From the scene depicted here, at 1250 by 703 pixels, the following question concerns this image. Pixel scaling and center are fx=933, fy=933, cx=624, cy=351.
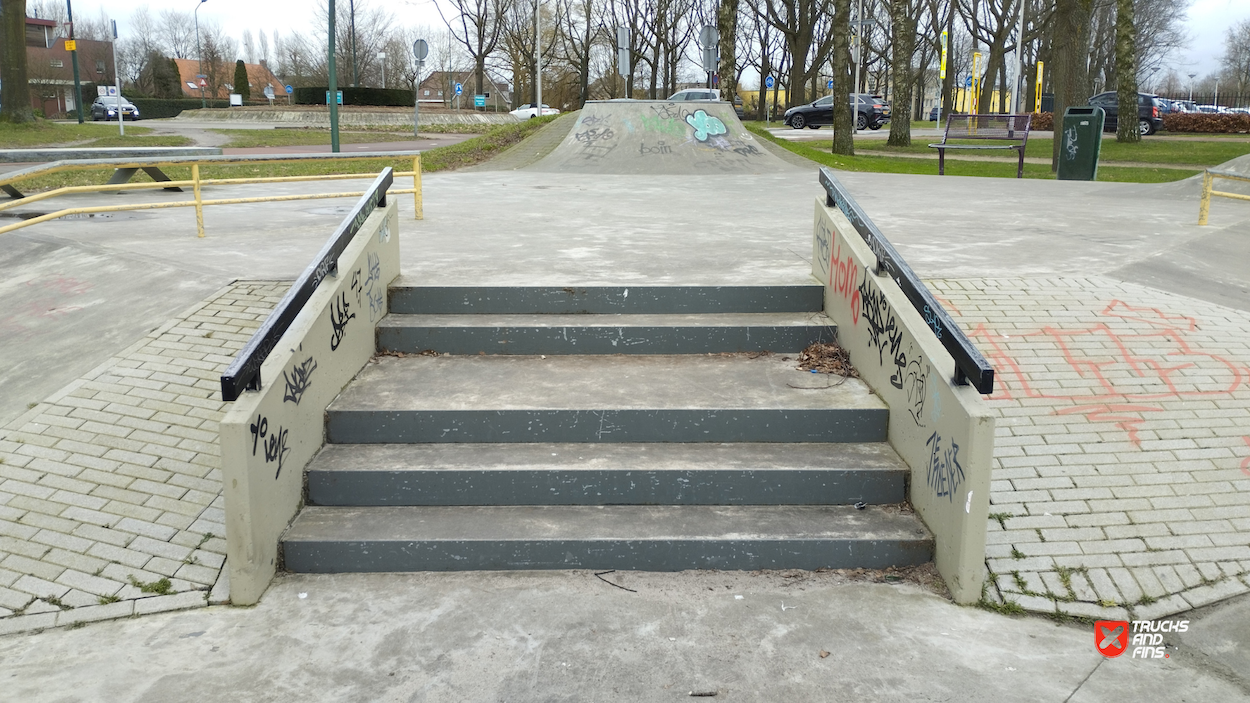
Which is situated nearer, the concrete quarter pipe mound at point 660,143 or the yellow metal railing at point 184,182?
the yellow metal railing at point 184,182

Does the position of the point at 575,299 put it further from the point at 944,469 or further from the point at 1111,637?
the point at 1111,637

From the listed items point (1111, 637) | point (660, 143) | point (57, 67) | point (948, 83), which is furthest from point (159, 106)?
point (1111, 637)

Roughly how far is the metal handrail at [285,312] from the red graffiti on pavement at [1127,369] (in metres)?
3.84

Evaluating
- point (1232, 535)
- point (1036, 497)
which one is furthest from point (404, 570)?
point (1232, 535)

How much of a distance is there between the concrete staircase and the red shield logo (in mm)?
776

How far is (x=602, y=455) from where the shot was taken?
478 centimetres

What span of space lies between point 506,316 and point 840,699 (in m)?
3.46

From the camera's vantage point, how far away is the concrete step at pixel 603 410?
4922 mm

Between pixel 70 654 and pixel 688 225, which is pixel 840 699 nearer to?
pixel 70 654

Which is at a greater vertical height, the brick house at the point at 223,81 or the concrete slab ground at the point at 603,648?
the brick house at the point at 223,81

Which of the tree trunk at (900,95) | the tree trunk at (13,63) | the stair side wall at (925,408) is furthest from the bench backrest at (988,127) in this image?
the tree trunk at (13,63)

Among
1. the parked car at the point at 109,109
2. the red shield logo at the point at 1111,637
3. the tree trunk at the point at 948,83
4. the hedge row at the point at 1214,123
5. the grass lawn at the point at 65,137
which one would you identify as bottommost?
the red shield logo at the point at 1111,637

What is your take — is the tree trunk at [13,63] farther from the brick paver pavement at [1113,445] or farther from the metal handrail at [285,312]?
the brick paver pavement at [1113,445]

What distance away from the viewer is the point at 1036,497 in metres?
4.71
